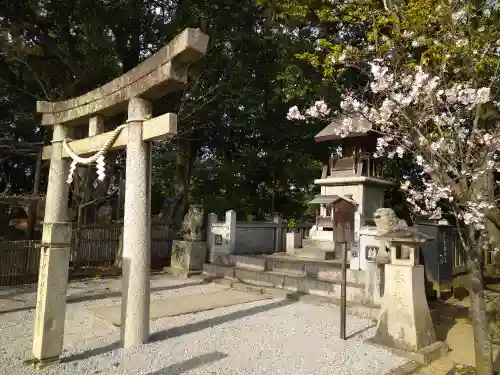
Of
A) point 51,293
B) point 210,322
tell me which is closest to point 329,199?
point 210,322

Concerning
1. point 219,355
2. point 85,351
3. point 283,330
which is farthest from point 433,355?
point 85,351

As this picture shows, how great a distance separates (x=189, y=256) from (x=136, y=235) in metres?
6.35

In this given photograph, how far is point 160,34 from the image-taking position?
15.1 m

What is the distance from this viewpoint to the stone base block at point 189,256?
11.4 meters

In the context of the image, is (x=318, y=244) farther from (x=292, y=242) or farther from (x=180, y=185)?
(x=180, y=185)

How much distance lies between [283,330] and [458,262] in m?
6.73

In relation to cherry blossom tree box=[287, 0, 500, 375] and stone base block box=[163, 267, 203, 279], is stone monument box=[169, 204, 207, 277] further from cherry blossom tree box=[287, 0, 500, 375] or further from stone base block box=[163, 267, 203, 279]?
cherry blossom tree box=[287, 0, 500, 375]

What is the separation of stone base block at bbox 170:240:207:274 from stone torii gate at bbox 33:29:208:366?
5.37 metres

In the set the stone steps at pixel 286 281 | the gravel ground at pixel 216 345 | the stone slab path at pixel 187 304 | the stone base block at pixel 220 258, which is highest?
the stone base block at pixel 220 258

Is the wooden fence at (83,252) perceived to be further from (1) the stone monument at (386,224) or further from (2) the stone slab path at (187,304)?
(1) the stone monument at (386,224)

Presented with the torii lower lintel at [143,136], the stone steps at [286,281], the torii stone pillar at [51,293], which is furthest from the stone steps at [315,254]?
the torii stone pillar at [51,293]

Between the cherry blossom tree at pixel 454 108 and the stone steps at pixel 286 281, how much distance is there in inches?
99.5

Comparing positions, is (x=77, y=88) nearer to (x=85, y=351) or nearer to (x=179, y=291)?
(x=179, y=291)

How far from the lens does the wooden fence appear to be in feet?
30.7
